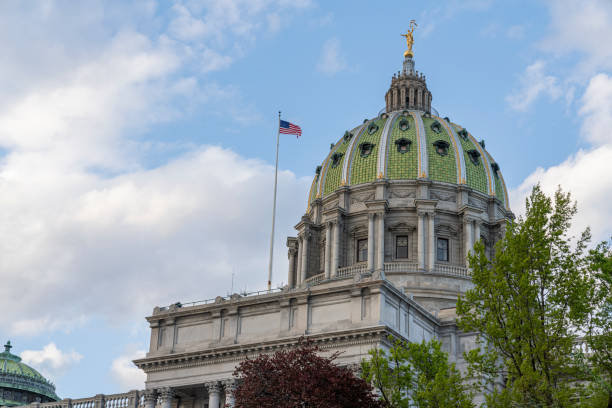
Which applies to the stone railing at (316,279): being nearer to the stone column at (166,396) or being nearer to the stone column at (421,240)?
the stone column at (421,240)


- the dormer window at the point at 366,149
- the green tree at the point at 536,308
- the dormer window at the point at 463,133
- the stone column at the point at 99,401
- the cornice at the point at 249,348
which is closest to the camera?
the green tree at the point at 536,308

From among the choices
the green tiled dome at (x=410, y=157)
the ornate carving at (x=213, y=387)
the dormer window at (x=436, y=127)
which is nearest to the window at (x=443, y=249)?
the green tiled dome at (x=410, y=157)

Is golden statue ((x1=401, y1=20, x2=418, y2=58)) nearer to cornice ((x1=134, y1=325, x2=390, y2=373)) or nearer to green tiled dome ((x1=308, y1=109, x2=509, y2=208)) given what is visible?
green tiled dome ((x1=308, y1=109, x2=509, y2=208))

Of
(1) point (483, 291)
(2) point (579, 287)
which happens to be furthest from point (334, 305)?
(2) point (579, 287)

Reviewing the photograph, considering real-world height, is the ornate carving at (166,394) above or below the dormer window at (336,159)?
below

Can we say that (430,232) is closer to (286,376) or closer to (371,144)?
(371,144)

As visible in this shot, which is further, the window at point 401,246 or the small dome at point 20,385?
the small dome at point 20,385

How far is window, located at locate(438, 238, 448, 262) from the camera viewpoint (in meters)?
81.1

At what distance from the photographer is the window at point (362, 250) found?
8212 centimetres

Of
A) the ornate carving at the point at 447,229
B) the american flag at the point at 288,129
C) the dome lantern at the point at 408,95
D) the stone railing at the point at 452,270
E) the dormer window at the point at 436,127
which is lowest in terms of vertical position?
the stone railing at the point at 452,270

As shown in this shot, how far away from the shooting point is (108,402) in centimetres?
6638

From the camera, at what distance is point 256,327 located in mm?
59531

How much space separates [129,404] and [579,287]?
131 feet

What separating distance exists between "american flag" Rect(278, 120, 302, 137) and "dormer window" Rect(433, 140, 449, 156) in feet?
45.7
